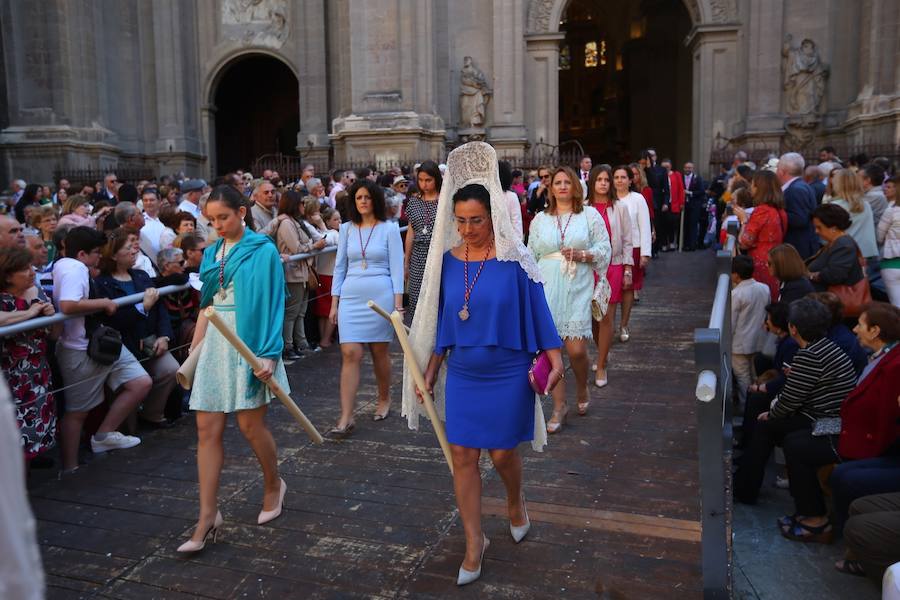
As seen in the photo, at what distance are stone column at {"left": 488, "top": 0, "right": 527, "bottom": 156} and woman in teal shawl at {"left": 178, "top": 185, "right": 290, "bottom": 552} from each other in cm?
1899

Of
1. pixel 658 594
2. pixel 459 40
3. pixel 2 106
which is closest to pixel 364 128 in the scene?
pixel 459 40

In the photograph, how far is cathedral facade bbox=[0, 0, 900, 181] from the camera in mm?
21172

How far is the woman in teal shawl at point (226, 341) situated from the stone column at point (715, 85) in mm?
20878

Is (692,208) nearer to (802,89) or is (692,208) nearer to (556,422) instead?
(802,89)

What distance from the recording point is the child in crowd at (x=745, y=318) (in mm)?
7559

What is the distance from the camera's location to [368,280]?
21.7 ft

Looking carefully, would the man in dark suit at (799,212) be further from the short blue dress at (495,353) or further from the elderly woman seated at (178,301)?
the elderly woman seated at (178,301)

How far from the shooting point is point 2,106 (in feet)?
75.3

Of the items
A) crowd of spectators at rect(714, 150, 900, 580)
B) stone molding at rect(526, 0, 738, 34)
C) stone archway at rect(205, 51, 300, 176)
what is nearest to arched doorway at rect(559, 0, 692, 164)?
stone molding at rect(526, 0, 738, 34)

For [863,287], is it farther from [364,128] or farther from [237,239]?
[364,128]

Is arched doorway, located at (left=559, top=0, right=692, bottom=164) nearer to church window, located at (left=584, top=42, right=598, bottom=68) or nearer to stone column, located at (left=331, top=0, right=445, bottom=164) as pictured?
church window, located at (left=584, top=42, right=598, bottom=68)

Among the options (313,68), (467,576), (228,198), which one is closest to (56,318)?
(228,198)

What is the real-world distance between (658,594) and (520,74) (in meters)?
21.0

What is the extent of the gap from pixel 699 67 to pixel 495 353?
73.7ft
